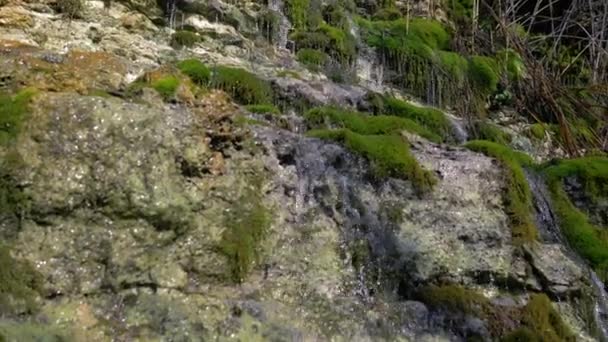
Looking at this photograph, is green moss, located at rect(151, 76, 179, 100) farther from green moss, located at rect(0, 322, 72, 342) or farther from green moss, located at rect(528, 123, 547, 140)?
green moss, located at rect(528, 123, 547, 140)

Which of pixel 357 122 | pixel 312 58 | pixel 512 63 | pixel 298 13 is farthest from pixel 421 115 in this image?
pixel 512 63

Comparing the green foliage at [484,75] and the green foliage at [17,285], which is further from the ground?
the green foliage at [17,285]

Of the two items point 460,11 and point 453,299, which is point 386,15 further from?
point 453,299

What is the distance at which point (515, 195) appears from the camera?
491 cm

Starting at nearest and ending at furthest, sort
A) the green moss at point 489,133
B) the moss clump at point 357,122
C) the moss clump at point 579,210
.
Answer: the moss clump at point 579,210 < the moss clump at point 357,122 < the green moss at point 489,133

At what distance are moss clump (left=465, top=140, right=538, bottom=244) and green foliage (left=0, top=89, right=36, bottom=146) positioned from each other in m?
2.96

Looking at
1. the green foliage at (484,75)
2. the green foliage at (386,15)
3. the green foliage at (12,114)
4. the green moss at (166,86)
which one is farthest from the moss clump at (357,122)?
the green foliage at (386,15)

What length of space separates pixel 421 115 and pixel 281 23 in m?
2.01

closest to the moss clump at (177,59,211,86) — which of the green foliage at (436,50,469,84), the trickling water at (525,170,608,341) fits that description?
the trickling water at (525,170,608,341)

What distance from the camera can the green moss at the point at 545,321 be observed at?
408cm

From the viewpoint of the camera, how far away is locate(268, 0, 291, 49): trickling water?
7825mm

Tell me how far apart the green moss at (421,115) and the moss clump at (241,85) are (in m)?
1.22

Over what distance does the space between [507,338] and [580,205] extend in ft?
6.78

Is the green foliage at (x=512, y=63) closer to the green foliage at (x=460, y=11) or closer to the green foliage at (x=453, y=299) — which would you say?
the green foliage at (x=460, y=11)
